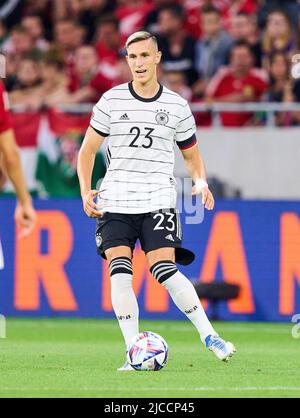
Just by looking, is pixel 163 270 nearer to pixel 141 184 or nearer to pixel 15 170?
pixel 141 184

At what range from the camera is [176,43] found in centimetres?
1828

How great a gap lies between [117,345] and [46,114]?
5216 mm

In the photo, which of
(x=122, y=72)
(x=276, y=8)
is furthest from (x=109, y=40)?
(x=276, y=8)

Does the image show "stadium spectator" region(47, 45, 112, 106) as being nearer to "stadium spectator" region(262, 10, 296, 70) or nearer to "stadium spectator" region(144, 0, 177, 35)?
"stadium spectator" region(144, 0, 177, 35)

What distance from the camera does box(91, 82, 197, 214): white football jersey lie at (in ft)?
32.0

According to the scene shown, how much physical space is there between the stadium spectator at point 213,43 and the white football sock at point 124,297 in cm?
877

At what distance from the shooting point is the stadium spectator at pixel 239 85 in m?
17.2

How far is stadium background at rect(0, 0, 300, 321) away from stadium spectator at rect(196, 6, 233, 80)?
22 millimetres

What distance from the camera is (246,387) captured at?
8.48m

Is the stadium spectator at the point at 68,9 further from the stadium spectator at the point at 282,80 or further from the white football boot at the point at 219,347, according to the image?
the white football boot at the point at 219,347

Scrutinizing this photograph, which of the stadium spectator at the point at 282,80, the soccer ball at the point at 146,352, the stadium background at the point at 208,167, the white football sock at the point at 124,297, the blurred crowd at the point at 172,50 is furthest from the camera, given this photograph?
the blurred crowd at the point at 172,50

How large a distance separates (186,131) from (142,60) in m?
0.70

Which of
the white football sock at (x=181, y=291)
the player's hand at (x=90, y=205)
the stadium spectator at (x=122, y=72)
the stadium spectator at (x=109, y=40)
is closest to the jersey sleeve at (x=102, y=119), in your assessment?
the player's hand at (x=90, y=205)
